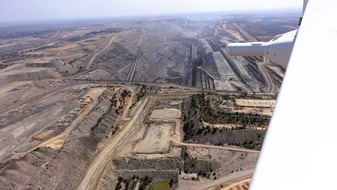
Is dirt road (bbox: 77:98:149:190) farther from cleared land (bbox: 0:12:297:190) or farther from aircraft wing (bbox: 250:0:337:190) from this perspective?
aircraft wing (bbox: 250:0:337:190)

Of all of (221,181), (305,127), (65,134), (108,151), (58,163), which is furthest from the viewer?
(65,134)

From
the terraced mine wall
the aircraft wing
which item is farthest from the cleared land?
the aircraft wing

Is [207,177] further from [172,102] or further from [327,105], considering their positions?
[327,105]

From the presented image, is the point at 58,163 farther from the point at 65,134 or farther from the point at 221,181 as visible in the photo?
the point at 221,181

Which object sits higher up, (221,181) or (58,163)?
(58,163)

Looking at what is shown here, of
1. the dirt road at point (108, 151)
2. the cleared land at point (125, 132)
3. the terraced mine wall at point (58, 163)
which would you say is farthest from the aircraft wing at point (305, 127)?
the terraced mine wall at point (58, 163)

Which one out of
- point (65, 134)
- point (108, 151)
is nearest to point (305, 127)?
point (108, 151)
